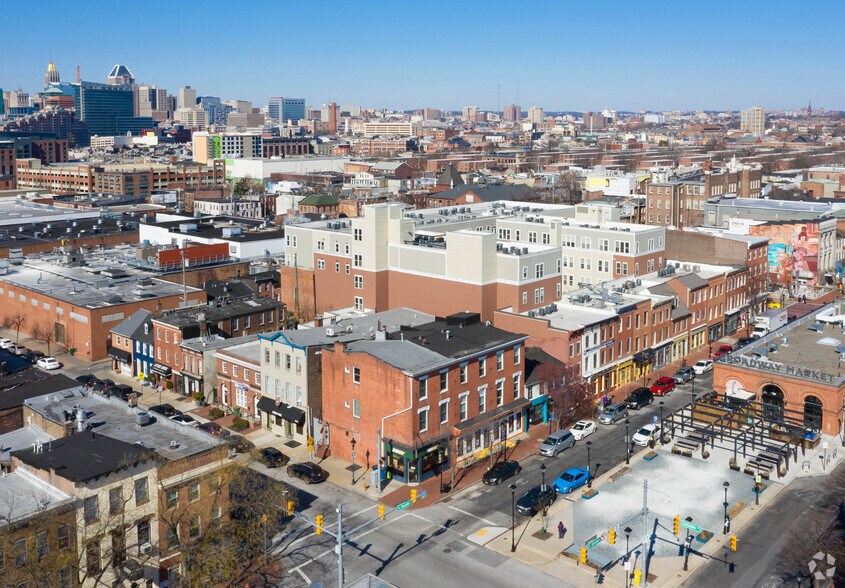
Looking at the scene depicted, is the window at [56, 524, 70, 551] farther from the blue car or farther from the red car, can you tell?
the red car

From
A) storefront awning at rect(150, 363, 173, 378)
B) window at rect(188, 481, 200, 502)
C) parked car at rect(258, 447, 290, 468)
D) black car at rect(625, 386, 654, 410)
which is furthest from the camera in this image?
storefront awning at rect(150, 363, 173, 378)

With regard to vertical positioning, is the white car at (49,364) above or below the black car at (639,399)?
above

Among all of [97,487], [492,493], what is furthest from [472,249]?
[97,487]

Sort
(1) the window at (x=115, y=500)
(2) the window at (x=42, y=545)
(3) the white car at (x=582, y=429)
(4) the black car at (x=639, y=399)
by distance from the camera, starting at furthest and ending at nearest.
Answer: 1. (4) the black car at (x=639, y=399)
2. (3) the white car at (x=582, y=429)
3. (1) the window at (x=115, y=500)
4. (2) the window at (x=42, y=545)

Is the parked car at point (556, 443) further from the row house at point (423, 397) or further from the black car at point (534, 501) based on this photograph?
the black car at point (534, 501)

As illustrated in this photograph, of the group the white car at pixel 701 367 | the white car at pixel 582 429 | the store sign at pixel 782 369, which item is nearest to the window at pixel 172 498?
the white car at pixel 582 429

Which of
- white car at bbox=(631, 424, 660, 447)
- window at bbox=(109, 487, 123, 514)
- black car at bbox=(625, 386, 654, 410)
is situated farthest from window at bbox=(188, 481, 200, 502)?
black car at bbox=(625, 386, 654, 410)

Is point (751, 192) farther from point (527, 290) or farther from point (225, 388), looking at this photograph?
point (225, 388)
